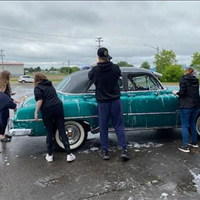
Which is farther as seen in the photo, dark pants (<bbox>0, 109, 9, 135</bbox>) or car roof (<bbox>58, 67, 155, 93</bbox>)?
dark pants (<bbox>0, 109, 9, 135</bbox>)

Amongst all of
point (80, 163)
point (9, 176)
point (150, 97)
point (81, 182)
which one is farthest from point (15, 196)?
point (150, 97)

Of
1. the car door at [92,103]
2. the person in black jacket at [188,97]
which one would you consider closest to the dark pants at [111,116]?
the car door at [92,103]

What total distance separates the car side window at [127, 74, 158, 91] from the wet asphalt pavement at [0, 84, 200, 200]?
1276 millimetres

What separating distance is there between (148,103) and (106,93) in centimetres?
122

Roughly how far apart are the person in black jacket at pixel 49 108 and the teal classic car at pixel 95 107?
313mm

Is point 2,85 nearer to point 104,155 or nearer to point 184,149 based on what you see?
point 104,155

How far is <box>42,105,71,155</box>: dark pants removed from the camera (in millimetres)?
4121

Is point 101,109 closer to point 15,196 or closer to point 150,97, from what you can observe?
point 150,97

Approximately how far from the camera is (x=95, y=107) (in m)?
4.65

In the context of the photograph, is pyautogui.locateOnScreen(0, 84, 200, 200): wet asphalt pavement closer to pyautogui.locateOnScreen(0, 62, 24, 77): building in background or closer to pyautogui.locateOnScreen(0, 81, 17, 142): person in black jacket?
pyautogui.locateOnScreen(0, 81, 17, 142): person in black jacket

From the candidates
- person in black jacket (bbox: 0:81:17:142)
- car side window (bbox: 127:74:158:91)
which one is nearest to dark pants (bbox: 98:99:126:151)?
car side window (bbox: 127:74:158:91)

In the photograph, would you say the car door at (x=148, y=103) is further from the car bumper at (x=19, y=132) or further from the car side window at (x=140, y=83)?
the car bumper at (x=19, y=132)

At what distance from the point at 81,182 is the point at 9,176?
1.22 m

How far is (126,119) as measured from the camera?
16.0 ft
